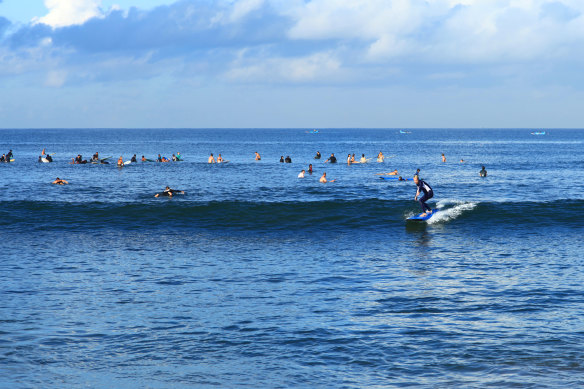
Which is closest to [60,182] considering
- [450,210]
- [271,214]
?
[271,214]

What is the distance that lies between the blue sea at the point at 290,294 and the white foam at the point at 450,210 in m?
0.14

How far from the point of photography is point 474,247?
25.8 m

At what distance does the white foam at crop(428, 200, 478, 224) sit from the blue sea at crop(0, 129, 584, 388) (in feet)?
0.45

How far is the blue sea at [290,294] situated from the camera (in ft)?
39.2

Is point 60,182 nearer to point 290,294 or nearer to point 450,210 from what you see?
point 450,210

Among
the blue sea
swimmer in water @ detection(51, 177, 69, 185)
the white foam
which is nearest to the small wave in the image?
the white foam

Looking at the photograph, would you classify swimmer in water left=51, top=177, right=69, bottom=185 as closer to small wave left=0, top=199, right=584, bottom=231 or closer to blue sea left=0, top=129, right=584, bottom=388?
blue sea left=0, top=129, right=584, bottom=388

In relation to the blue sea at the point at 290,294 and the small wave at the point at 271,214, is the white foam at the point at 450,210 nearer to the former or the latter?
the small wave at the point at 271,214

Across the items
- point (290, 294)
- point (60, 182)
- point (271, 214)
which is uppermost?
point (60, 182)

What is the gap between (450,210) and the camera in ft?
116

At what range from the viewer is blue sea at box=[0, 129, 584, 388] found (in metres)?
12.0

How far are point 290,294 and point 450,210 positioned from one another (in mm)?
19998

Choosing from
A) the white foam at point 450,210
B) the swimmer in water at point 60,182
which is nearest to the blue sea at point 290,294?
the white foam at point 450,210

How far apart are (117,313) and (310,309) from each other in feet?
16.4
